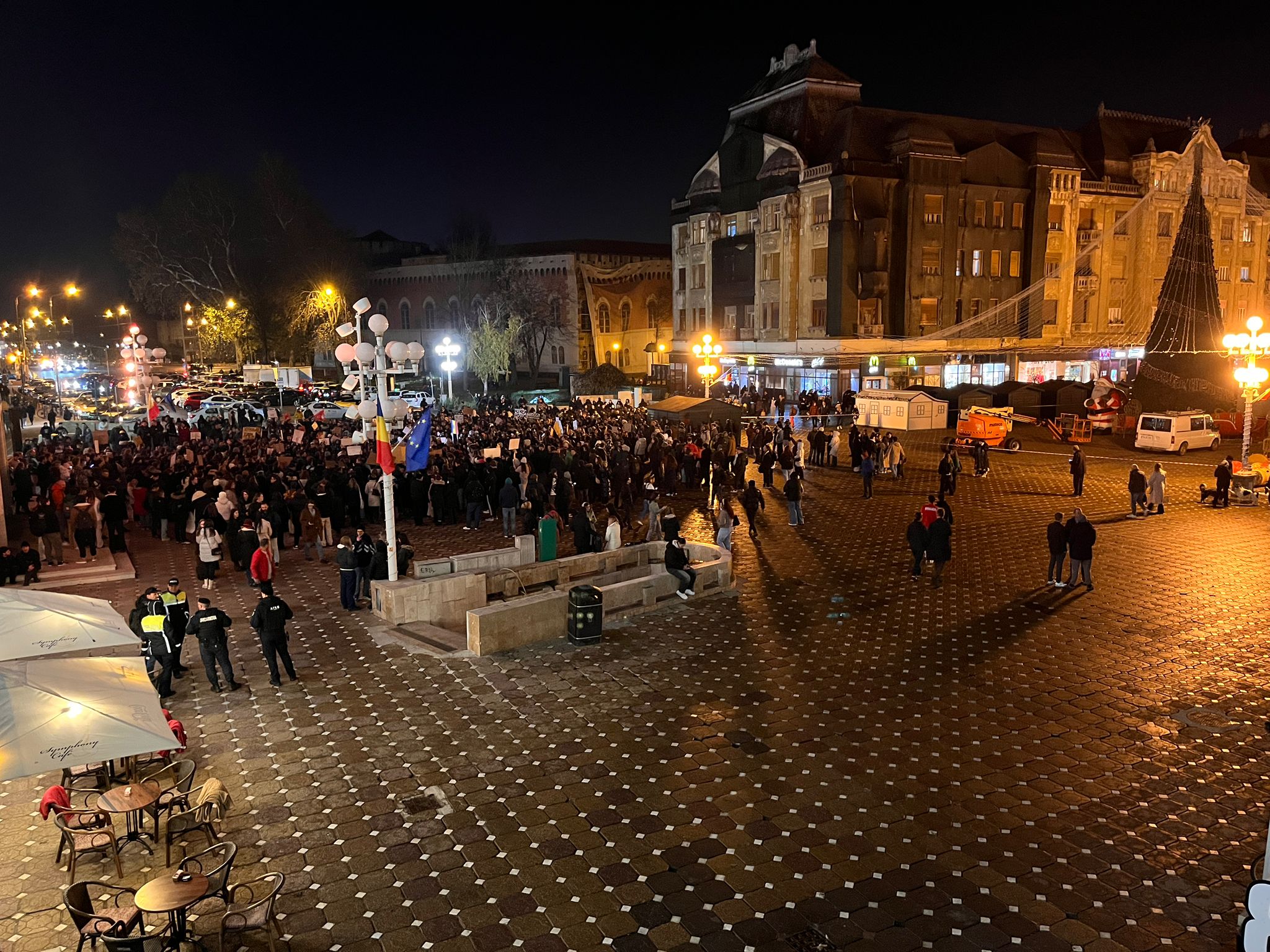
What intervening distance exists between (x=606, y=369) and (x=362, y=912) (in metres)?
50.1

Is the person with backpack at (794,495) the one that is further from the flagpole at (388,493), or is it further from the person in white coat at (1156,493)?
the flagpole at (388,493)

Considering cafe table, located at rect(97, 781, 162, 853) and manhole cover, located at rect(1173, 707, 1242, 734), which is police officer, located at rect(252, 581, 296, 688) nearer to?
cafe table, located at rect(97, 781, 162, 853)

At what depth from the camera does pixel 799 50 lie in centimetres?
4897

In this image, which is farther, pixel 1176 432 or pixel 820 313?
pixel 820 313

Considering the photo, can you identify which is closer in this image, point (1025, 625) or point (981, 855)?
point (981, 855)

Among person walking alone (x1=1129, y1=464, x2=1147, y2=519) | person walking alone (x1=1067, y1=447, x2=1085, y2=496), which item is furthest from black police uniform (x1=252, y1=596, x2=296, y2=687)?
person walking alone (x1=1067, y1=447, x2=1085, y2=496)

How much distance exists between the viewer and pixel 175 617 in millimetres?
11031

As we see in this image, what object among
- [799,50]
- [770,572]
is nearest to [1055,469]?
[770,572]

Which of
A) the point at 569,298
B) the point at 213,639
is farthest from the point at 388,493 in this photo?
the point at 569,298

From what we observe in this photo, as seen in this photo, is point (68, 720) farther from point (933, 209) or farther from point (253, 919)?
point (933, 209)

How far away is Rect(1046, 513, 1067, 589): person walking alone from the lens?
1450 centimetres

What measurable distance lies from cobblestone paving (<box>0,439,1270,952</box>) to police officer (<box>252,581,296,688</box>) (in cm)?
32

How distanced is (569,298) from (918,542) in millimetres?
50124

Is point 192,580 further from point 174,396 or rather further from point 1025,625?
point 174,396
